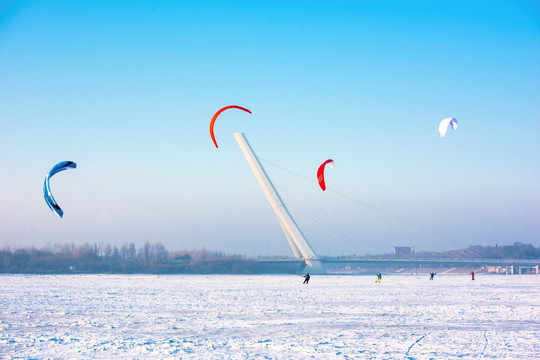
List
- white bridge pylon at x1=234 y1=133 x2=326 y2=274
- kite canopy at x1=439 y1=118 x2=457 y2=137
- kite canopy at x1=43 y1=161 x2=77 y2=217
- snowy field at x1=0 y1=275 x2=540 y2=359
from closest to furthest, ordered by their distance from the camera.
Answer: snowy field at x1=0 y1=275 x2=540 y2=359 → kite canopy at x1=43 y1=161 x2=77 y2=217 → kite canopy at x1=439 y1=118 x2=457 y2=137 → white bridge pylon at x1=234 y1=133 x2=326 y2=274

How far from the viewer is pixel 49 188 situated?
18031 millimetres

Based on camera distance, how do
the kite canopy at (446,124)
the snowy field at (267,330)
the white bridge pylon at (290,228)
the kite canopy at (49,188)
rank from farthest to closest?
the white bridge pylon at (290,228) < the kite canopy at (446,124) < the kite canopy at (49,188) < the snowy field at (267,330)

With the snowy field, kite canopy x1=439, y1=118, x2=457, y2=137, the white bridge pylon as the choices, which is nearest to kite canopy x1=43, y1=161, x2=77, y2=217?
the snowy field

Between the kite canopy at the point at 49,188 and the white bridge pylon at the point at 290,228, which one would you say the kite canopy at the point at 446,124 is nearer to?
the kite canopy at the point at 49,188

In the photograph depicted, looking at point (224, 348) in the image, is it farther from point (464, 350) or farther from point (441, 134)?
point (441, 134)

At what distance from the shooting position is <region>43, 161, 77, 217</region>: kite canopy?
17.2 meters

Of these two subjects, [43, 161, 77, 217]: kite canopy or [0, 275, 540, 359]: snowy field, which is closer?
[0, 275, 540, 359]: snowy field

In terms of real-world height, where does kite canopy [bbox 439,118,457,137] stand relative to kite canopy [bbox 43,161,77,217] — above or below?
above

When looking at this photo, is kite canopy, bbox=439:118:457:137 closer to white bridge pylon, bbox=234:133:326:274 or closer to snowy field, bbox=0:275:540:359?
snowy field, bbox=0:275:540:359

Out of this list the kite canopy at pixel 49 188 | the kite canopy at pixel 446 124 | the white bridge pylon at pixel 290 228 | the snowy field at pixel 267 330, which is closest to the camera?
the snowy field at pixel 267 330

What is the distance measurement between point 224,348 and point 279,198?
141 ft

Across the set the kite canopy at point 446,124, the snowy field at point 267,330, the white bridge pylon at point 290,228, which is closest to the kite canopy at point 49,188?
the snowy field at point 267,330

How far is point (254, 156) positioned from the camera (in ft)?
172

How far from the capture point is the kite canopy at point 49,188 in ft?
56.5
